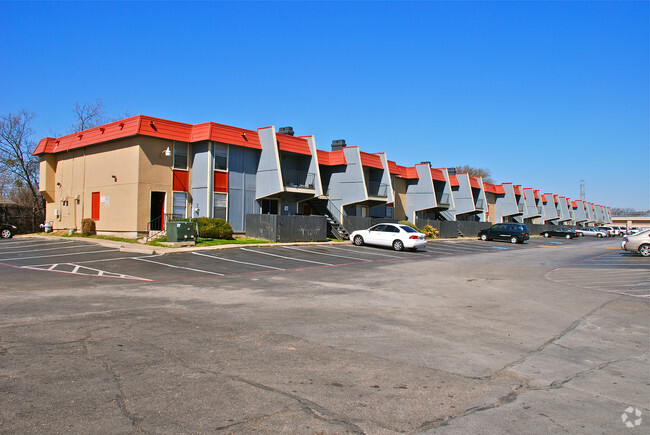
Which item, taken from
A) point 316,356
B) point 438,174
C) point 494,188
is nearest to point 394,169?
point 438,174

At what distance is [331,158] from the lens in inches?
1414

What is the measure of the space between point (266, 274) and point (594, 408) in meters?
11.7

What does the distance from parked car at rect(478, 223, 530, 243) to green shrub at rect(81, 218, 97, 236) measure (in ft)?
107

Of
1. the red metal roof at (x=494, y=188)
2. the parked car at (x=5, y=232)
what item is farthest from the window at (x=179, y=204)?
the red metal roof at (x=494, y=188)

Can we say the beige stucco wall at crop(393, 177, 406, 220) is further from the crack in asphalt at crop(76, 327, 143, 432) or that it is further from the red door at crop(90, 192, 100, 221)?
the crack in asphalt at crop(76, 327, 143, 432)

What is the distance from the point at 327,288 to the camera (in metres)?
12.5

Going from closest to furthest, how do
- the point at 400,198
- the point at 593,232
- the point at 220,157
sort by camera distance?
1. the point at 220,157
2. the point at 400,198
3. the point at 593,232

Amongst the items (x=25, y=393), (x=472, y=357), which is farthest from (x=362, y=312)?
(x=25, y=393)

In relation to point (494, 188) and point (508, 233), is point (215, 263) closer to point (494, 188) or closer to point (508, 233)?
point (508, 233)

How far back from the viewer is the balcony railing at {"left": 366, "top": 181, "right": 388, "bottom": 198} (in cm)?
3755

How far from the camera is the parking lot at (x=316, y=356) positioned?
4141 mm

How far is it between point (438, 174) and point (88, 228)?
32.3 metres

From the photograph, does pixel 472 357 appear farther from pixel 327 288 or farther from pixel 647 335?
pixel 327 288

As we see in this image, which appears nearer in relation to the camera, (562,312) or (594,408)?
(594,408)
